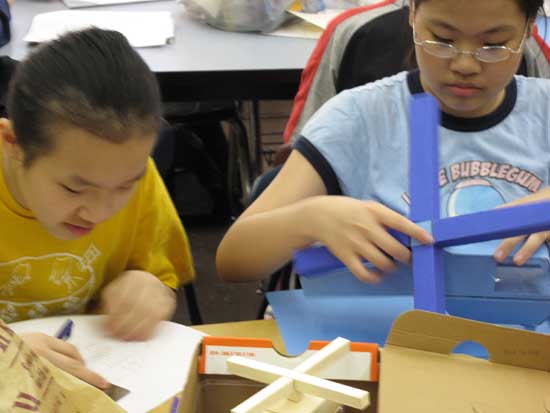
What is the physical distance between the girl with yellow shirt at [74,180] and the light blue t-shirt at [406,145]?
32cm

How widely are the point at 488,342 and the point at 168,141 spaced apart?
92 centimetres

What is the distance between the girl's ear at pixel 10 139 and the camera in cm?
97

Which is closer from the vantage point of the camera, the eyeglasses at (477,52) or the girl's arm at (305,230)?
the girl's arm at (305,230)

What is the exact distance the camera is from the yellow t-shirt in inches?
42.5

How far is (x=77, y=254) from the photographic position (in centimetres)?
113

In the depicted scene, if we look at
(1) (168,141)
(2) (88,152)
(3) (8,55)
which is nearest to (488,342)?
A: (2) (88,152)

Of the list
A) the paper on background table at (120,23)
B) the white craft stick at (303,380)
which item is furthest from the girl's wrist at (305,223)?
the paper on background table at (120,23)

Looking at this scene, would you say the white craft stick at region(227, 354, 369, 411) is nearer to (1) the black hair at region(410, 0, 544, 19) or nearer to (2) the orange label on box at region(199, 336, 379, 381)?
(2) the orange label on box at region(199, 336, 379, 381)

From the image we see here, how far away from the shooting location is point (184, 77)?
1.78 metres

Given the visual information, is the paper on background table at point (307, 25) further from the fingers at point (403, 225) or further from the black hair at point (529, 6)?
the fingers at point (403, 225)

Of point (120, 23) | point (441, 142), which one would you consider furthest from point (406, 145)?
point (120, 23)

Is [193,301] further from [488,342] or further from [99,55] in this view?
[488,342]

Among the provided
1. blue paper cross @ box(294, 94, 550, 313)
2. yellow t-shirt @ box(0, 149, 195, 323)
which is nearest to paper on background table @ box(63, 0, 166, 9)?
yellow t-shirt @ box(0, 149, 195, 323)

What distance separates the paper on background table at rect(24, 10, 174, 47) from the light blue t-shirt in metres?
0.88
